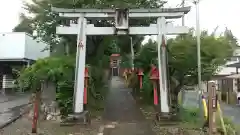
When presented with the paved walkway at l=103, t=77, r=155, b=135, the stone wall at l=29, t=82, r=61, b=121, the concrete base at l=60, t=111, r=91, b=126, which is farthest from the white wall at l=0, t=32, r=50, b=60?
the concrete base at l=60, t=111, r=91, b=126

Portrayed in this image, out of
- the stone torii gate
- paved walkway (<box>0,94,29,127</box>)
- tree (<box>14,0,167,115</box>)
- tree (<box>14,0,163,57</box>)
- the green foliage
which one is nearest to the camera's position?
the stone torii gate

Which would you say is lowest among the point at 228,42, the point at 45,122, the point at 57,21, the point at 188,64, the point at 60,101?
the point at 45,122

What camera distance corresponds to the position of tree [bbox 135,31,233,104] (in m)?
10.9

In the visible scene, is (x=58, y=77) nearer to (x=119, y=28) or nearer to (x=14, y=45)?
(x=119, y=28)

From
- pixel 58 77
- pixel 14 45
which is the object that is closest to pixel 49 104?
pixel 58 77

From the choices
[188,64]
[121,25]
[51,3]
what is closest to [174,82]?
[188,64]

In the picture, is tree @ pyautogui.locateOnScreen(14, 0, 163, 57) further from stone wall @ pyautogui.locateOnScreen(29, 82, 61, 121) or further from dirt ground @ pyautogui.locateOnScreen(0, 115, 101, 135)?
dirt ground @ pyautogui.locateOnScreen(0, 115, 101, 135)

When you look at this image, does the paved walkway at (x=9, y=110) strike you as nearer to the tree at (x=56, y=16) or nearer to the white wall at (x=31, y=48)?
the tree at (x=56, y=16)

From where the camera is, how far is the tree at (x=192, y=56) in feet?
35.7

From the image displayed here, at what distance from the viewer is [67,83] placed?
459 inches

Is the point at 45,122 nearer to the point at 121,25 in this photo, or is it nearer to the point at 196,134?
the point at 121,25

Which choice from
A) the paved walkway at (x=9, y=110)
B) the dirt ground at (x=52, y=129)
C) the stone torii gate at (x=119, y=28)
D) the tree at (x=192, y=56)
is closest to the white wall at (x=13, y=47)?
the paved walkway at (x=9, y=110)

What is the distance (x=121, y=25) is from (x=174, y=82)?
364 cm

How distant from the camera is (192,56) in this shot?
11266 millimetres
